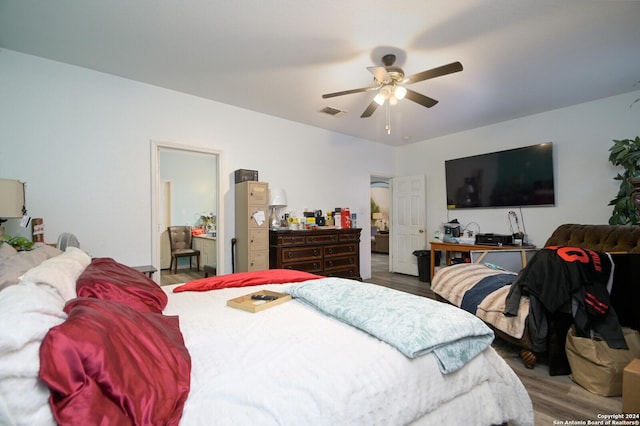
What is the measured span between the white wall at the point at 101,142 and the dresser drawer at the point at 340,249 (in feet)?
4.59

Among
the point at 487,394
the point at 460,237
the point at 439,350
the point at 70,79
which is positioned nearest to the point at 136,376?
the point at 439,350

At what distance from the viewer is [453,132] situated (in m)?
5.12

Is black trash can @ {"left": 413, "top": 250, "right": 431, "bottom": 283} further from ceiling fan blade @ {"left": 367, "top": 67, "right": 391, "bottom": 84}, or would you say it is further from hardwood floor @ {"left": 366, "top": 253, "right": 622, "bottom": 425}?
ceiling fan blade @ {"left": 367, "top": 67, "right": 391, "bottom": 84}

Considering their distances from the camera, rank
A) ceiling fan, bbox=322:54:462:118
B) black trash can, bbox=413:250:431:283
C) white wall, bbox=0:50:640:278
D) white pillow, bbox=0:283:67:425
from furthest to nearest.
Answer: black trash can, bbox=413:250:431:283 → white wall, bbox=0:50:640:278 → ceiling fan, bbox=322:54:462:118 → white pillow, bbox=0:283:67:425

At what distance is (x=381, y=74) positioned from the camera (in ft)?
7.92

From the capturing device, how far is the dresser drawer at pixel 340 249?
423 cm

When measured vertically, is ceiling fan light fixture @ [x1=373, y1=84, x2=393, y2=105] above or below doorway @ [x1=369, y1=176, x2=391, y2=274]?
above

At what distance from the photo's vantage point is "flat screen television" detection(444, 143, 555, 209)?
13.5ft

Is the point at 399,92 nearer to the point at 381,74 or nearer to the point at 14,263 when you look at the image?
the point at 381,74

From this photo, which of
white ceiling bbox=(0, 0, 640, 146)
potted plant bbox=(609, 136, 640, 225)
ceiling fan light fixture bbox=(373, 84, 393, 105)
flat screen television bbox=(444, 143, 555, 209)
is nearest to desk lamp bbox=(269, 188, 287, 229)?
white ceiling bbox=(0, 0, 640, 146)

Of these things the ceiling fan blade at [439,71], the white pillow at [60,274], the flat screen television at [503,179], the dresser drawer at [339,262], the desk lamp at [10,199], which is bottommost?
the dresser drawer at [339,262]

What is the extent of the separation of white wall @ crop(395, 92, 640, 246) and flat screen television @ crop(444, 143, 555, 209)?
0.12m

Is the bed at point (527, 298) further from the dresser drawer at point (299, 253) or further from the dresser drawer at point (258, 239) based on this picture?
the dresser drawer at point (258, 239)

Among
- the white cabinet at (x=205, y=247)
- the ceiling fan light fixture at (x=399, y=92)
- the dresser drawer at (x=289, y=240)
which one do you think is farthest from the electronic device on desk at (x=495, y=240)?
the white cabinet at (x=205, y=247)
